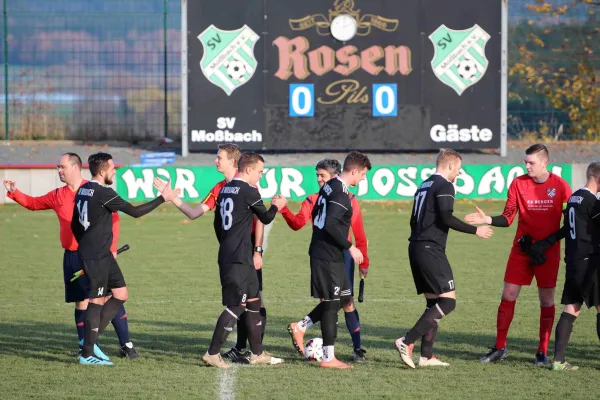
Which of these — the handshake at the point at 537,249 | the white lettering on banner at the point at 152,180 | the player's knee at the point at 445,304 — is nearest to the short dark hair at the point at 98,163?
the player's knee at the point at 445,304

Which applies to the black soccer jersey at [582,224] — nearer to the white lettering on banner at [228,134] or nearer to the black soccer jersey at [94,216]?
the black soccer jersey at [94,216]

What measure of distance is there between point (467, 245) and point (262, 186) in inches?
268

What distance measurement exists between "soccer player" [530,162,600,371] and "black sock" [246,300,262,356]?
2.56 metres

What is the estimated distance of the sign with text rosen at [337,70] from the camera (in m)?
25.4

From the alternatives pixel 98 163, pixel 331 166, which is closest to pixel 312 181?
pixel 331 166

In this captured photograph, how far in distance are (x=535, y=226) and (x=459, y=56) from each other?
17.2 meters

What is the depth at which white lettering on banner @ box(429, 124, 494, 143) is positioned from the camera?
84.5 feet

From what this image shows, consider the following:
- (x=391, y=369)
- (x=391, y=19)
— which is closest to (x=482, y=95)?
(x=391, y=19)

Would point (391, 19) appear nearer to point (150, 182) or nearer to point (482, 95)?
point (482, 95)

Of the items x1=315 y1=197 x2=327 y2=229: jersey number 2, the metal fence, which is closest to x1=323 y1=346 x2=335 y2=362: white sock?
x1=315 y1=197 x2=327 y2=229: jersey number 2

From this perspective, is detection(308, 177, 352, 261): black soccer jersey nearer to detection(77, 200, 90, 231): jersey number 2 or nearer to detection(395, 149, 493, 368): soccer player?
detection(395, 149, 493, 368): soccer player

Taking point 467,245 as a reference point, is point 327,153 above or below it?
above

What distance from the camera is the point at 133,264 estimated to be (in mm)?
15984

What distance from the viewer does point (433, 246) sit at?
28.9 feet
